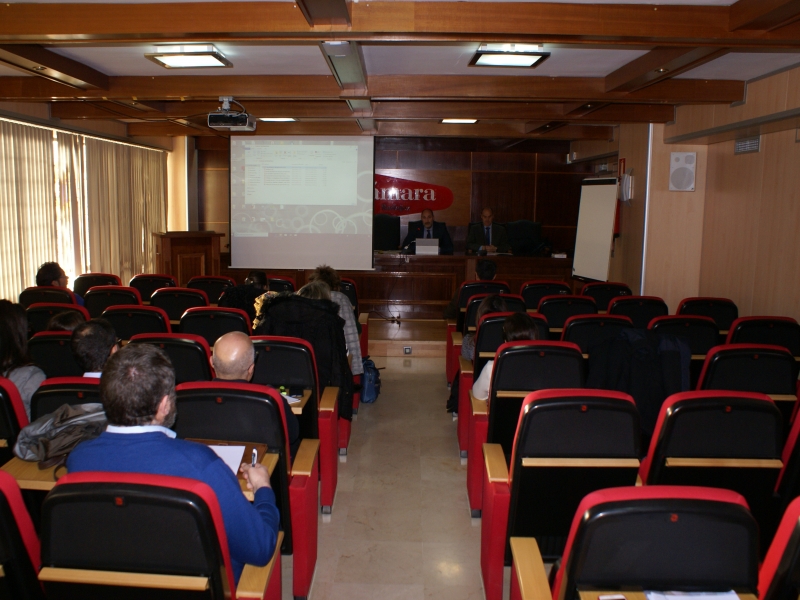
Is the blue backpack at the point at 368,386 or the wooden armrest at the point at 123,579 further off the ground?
the wooden armrest at the point at 123,579

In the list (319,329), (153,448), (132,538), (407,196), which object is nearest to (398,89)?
(319,329)

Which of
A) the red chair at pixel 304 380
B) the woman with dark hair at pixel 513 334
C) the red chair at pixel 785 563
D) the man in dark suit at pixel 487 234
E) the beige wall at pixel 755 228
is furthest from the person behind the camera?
the man in dark suit at pixel 487 234

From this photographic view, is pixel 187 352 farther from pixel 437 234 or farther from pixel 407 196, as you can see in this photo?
pixel 407 196

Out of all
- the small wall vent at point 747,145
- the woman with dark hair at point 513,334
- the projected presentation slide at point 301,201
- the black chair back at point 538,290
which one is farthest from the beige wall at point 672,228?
the woman with dark hair at point 513,334

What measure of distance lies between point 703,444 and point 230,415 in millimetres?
1749

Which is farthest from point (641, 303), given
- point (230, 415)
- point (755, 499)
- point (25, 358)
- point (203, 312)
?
point (25, 358)

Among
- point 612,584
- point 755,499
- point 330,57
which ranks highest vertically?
point 330,57

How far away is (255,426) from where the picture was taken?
239 cm

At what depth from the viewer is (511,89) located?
6.05 m

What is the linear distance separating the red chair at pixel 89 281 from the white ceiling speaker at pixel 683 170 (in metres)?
6.41

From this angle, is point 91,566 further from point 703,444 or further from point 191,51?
point 191,51

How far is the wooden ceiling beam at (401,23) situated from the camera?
3709 millimetres

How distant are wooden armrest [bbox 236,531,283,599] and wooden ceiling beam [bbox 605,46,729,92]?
4.02 meters

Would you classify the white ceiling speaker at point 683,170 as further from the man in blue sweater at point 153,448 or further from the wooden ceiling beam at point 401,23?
the man in blue sweater at point 153,448
